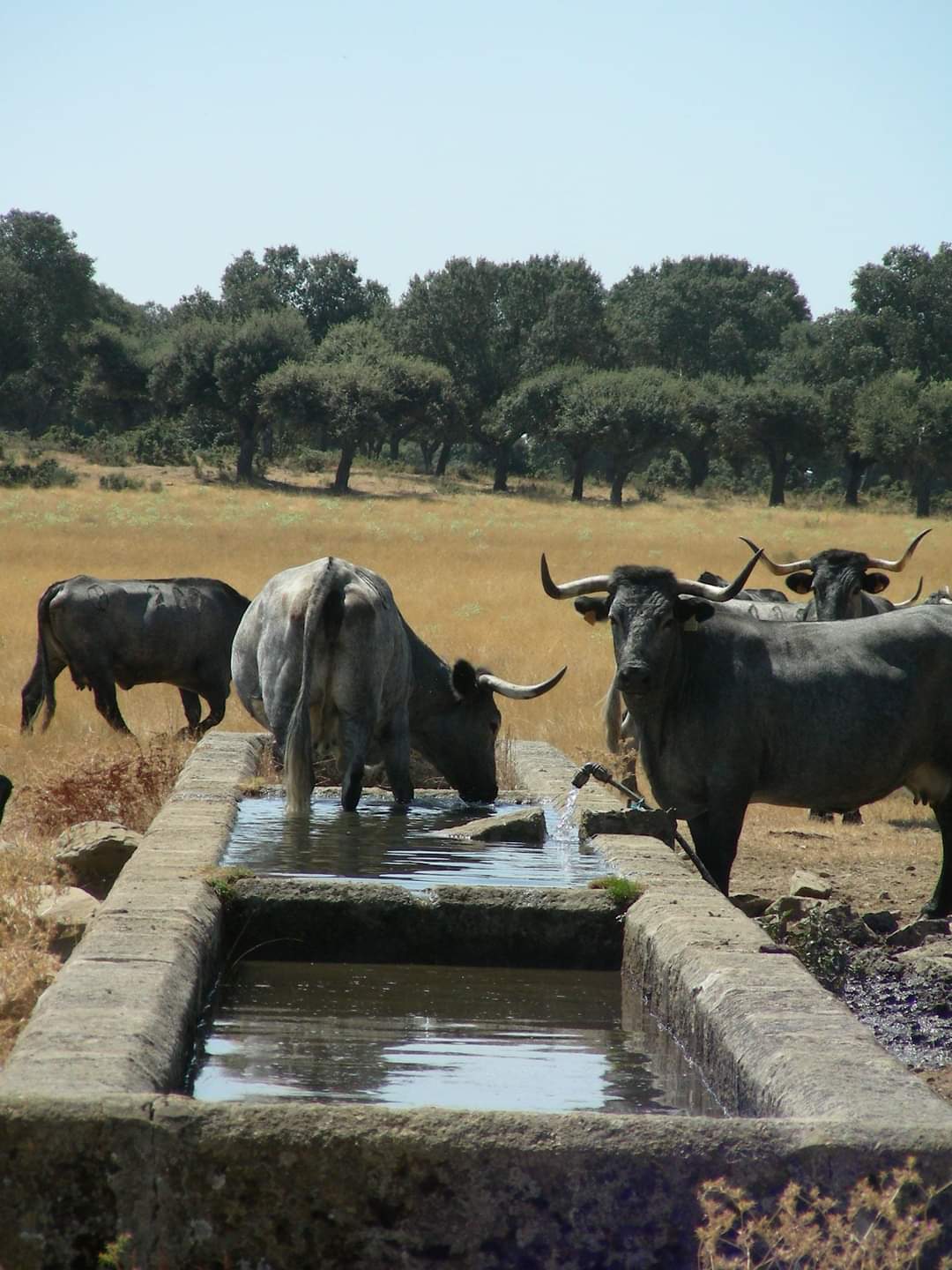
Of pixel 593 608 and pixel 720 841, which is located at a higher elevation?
pixel 593 608

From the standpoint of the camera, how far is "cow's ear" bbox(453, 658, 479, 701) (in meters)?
9.73

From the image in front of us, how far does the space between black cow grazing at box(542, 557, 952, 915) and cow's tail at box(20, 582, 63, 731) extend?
6676 millimetres

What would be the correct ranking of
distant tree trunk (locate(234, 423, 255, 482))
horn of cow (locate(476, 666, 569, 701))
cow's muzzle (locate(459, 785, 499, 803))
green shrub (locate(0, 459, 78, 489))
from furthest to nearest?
1. distant tree trunk (locate(234, 423, 255, 482))
2. green shrub (locate(0, 459, 78, 489))
3. horn of cow (locate(476, 666, 569, 701))
4. cow's muzzle (locate(459, 785, 499, 803))

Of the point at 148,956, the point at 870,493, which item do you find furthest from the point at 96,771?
the point at 870,493

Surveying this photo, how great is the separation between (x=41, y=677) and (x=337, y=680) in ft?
19.3

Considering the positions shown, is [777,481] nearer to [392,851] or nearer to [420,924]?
[392,851]

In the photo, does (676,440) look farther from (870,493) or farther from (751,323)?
(751,323)

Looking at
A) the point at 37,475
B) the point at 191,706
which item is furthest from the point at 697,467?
the point at 191,706

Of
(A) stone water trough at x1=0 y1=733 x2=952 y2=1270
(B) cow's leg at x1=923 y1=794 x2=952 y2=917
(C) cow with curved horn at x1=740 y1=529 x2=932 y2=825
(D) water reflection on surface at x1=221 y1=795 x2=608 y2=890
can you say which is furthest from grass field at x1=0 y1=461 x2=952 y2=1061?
(A) stone water trough at x1=0 y1=733 x2=952 y2=1270

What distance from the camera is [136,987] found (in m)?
4.00

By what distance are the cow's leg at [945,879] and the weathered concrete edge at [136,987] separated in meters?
3.87

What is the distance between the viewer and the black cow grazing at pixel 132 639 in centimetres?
1321

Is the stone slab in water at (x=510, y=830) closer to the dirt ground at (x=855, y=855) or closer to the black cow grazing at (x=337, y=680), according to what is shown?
the black cow grazing at (x=337, y=680)

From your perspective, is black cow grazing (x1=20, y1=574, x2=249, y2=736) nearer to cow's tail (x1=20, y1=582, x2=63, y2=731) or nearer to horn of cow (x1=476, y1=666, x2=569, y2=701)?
cow's tail (x1=20, y1=582, x2=63, y2=731)
